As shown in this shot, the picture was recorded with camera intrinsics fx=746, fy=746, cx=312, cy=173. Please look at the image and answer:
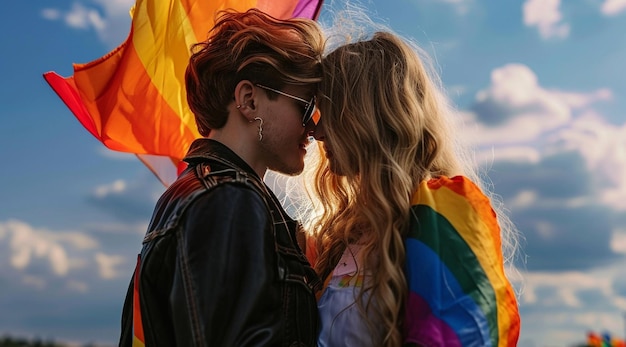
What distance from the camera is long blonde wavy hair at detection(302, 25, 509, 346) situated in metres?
2.67

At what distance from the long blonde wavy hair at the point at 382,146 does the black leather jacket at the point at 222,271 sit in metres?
0.30

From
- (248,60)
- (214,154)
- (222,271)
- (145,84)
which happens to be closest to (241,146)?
(214,154)

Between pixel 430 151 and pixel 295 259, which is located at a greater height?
pixel 430 151

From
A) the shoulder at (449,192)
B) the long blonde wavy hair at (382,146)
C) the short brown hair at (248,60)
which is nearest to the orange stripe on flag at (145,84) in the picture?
the short brown hair at (248,60)

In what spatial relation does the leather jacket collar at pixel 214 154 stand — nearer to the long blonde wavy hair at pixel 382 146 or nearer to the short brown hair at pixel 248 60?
the short brown hair at pixel 248 60

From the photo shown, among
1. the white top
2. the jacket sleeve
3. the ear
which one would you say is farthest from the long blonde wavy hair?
the jacket sleeve

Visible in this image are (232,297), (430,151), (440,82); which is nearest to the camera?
(232,297)

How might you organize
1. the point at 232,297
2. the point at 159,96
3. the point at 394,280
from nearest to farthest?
the point at 232,297 → the point at 394,280 → the point at 159,96

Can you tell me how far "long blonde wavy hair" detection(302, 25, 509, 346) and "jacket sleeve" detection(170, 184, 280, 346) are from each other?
445 millimetres

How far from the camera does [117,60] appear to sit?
3.85 meters

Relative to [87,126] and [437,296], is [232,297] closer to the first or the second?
[437,296]

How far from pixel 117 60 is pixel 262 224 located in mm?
1755

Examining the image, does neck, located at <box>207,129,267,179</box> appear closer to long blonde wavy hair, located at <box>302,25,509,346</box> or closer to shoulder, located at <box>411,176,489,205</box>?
long blonde wavy hair, located at <box>302,25,509,346</box>

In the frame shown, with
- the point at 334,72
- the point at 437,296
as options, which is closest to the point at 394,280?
the point at 437,296
